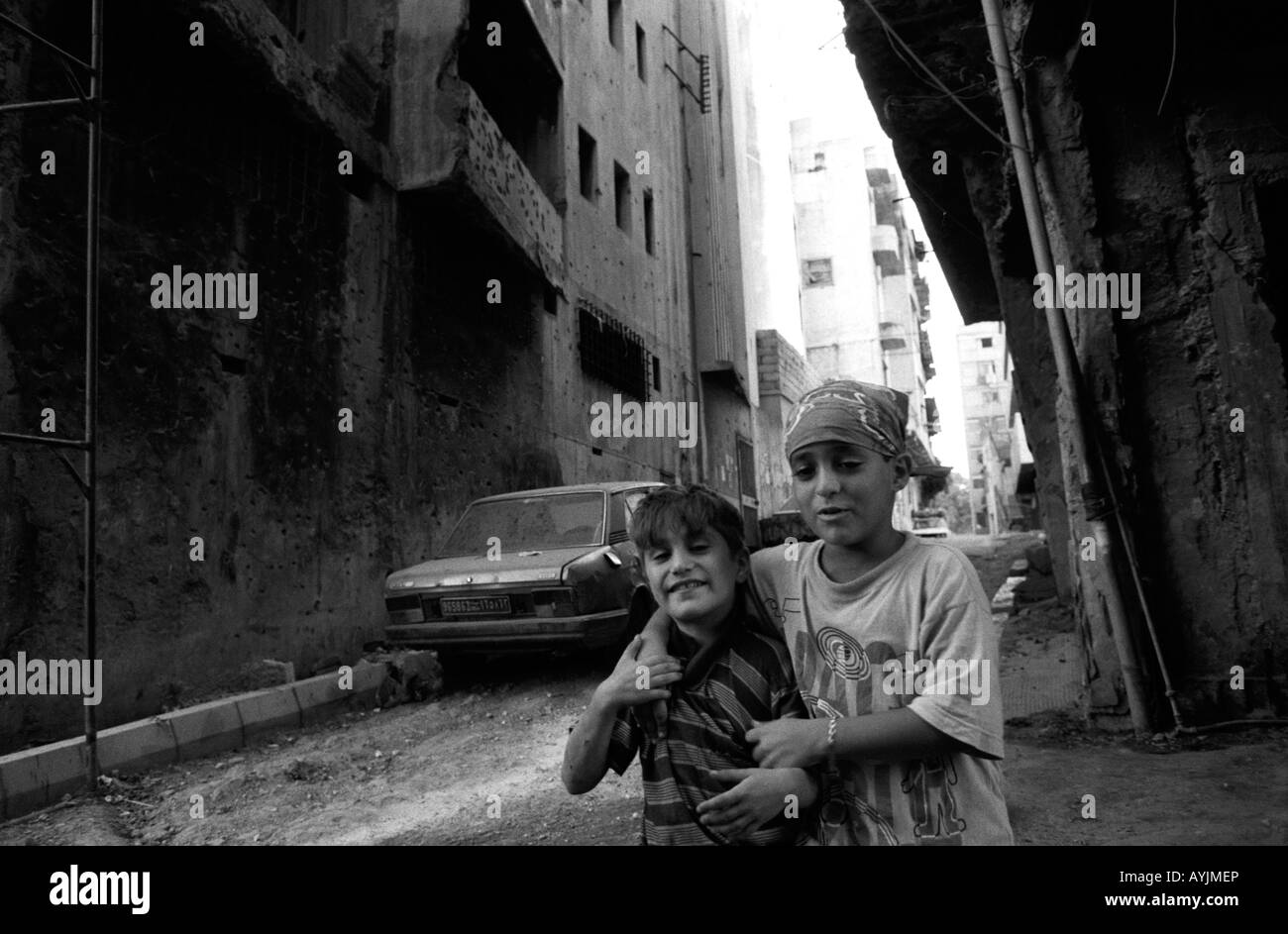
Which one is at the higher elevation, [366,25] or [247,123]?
[366,25]

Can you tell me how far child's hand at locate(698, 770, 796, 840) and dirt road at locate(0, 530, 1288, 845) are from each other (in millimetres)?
2127

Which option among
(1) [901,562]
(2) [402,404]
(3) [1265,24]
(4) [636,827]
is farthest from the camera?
(2) [402,404]

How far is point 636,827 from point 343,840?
1.31m

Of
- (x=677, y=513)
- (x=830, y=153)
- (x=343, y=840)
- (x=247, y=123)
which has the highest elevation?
(x=830, y=153)

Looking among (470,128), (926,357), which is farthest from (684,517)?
(926,357)

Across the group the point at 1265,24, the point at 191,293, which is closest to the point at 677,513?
the point at 1265,24

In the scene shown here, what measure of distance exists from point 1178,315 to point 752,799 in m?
4.30

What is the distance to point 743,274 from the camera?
24391 millimetres

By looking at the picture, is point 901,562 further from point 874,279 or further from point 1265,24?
point 874,279

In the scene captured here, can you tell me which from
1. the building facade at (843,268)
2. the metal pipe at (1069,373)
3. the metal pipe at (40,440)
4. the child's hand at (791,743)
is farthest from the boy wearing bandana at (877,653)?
the building facade at (843,268)

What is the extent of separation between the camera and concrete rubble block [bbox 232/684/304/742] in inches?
214

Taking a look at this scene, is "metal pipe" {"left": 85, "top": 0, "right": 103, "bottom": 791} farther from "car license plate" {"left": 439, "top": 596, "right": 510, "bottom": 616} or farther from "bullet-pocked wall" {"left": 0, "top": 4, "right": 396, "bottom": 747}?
"car license plate" {"left": 439, "top": 596, "right": 510, "bottom": 616}

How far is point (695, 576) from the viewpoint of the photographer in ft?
4.75

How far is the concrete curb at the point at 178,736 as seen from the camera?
3965mm
